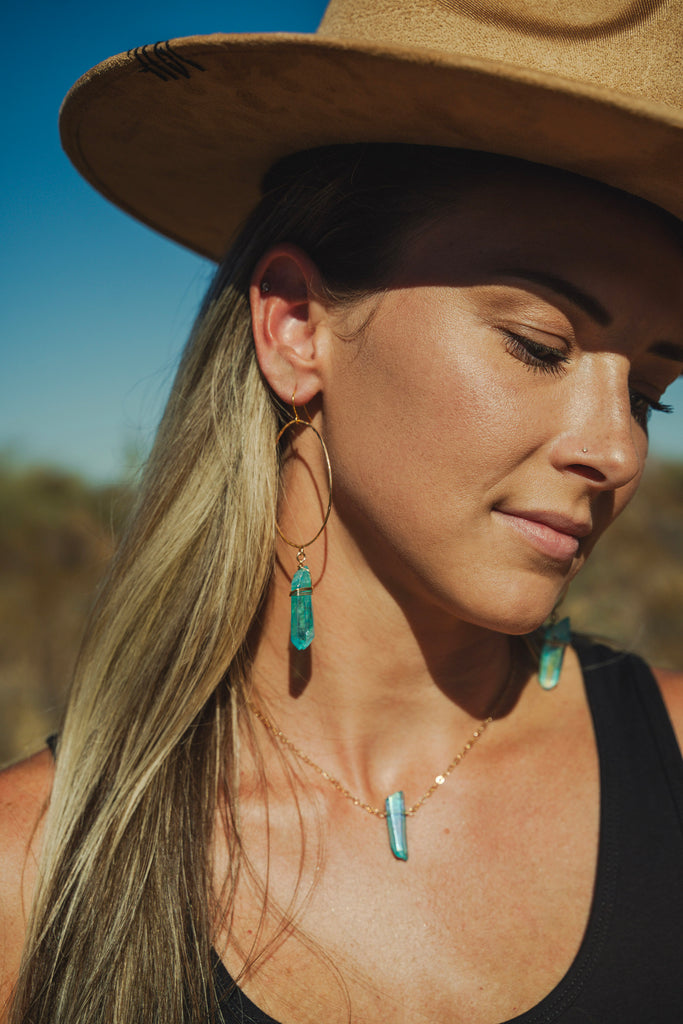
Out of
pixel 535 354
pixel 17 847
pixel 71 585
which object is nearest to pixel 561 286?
pixel 535 354

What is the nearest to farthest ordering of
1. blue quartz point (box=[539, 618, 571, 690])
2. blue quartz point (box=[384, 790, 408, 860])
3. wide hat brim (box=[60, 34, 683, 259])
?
1. wide hat brim (box=[60, 34, 683, 259])
2. blue quartz point (box=[384, 790, 408, 860])
3. blue quartz point (box=[539, 618, 571, 690])

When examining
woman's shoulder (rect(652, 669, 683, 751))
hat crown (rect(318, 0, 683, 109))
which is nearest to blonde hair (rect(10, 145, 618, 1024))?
hat crown (rect(318, 0, 683, 109))

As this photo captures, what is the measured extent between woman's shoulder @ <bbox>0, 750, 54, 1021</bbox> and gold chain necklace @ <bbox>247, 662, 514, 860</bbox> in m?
0.53

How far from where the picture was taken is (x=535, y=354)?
4.82ft

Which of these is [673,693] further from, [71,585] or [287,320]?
[71,585]

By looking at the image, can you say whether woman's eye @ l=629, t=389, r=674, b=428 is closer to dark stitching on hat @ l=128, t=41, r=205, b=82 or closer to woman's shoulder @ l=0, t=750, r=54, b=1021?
dark stitching on hat @ l=128, t=41, r=205, b=82

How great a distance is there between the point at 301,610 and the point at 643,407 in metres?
0.92

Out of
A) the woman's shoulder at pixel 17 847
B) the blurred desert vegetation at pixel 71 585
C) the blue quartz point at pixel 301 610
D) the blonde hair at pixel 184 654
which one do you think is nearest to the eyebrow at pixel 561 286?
the blonde hair at pixel 184 654

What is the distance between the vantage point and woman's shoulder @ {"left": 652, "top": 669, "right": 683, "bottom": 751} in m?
1.91

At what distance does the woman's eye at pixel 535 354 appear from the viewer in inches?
57.3

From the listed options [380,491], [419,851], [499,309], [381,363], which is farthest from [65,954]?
[499,309]

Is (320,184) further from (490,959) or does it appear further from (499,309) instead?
(490,959)

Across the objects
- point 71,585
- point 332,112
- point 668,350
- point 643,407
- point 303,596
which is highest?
point 332,112

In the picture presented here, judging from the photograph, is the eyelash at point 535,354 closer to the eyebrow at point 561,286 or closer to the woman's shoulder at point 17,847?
the eyebrow at point 561,286
